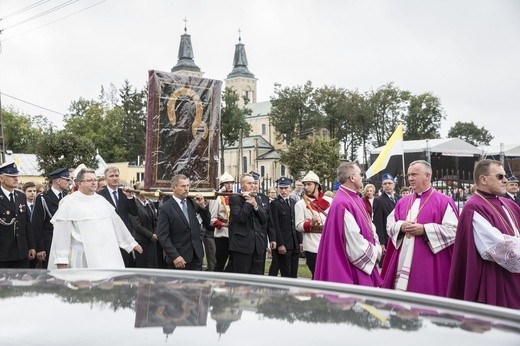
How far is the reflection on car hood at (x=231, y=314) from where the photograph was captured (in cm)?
153

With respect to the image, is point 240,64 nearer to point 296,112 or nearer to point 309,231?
point 296,112

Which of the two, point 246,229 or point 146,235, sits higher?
point 246,229

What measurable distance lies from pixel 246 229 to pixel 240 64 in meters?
128

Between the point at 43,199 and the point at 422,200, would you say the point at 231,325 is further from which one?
the point at 43,199

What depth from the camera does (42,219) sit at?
916cm

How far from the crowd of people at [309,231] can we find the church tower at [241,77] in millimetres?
122707

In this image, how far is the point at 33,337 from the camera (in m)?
1.52

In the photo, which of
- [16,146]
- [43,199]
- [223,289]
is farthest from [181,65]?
[223,289]

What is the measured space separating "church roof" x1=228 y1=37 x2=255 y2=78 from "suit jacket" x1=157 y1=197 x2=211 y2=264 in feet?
416

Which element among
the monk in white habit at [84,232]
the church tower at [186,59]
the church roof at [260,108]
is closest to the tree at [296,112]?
the church roof at [260,108]

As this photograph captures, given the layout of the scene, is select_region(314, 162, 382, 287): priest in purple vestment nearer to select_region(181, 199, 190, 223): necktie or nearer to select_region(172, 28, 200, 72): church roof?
select_region(181, 199, 190, 223): necktie

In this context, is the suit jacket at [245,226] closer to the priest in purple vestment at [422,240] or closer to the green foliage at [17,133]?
the priest in purple vestment at [422,240]

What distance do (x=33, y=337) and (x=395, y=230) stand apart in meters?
5.56

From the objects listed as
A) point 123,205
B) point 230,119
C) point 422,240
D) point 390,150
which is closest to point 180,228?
point 123,205
